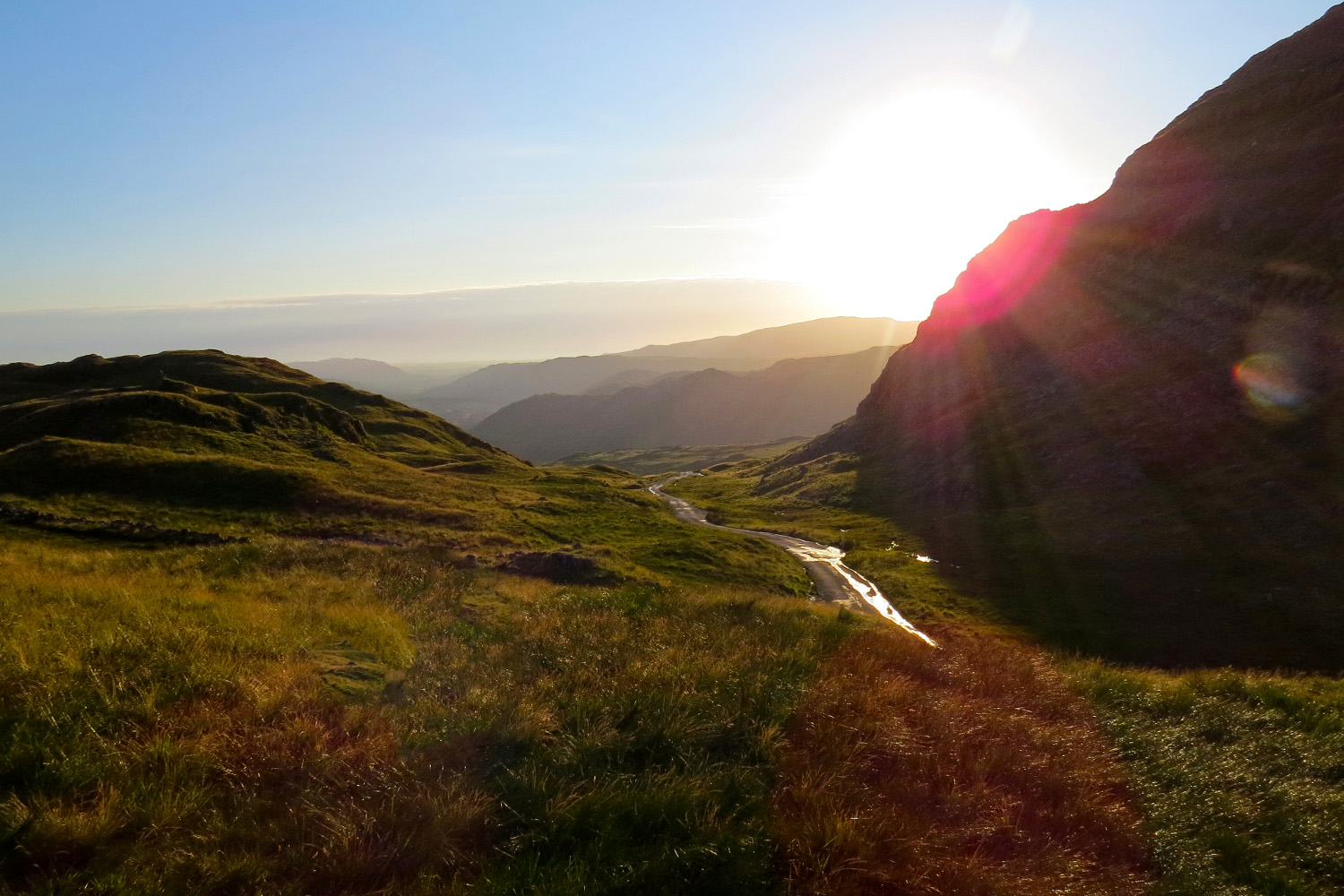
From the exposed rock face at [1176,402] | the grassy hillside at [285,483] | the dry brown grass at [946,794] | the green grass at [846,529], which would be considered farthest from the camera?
the green grass at [846,529]

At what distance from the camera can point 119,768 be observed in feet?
20.3

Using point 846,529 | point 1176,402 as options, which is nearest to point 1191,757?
point 846,529

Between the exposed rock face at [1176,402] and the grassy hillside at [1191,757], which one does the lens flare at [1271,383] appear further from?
the grassy hillside at [1191,757]

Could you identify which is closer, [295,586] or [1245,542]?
[295,586]

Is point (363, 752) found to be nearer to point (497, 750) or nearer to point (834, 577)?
point (497, 750)

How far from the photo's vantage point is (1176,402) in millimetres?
67812

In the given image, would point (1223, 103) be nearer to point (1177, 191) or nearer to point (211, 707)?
point (1177, 191)

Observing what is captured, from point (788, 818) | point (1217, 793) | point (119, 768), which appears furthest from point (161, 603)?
point (1217, 793)

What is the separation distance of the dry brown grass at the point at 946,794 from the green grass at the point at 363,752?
54 centimetres

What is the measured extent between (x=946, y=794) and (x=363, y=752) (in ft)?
20.4

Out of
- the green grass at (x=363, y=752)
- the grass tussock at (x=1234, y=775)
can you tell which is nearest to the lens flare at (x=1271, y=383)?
the grass tussock at (x=1234, y=775)

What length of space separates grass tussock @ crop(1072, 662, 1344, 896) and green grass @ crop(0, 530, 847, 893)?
14.8 ft

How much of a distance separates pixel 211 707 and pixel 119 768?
1167 mm

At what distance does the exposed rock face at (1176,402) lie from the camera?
46.4m
